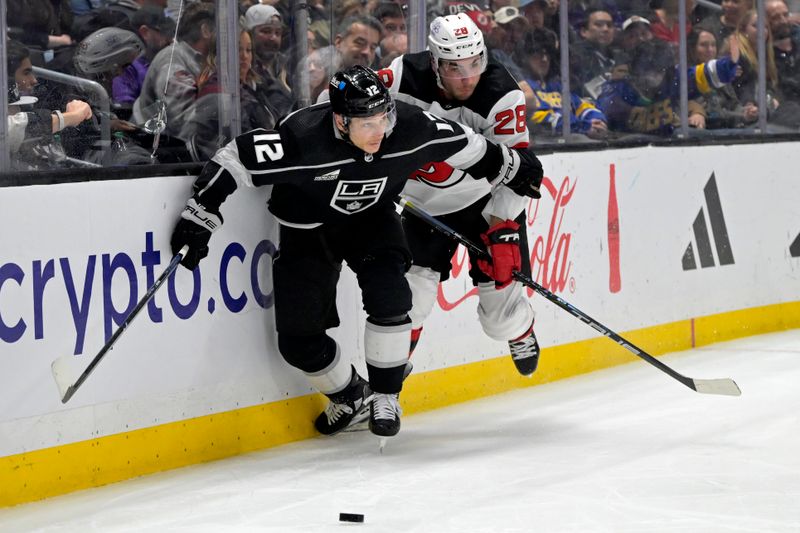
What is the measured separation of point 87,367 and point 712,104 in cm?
372

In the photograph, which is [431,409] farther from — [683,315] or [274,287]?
[683,315]

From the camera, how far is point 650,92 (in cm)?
605

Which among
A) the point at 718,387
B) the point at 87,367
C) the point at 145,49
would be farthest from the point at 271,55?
the point at 718,387

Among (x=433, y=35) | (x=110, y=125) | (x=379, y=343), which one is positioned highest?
(x=433, y=35)

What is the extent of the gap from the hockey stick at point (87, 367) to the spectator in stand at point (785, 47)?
3.95 meters

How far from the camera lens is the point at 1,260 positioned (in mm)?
3514

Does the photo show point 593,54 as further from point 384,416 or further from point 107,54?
point 107,54

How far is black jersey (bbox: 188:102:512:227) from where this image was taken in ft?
12.9

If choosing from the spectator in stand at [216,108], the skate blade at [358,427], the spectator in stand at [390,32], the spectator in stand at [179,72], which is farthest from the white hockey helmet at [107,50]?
the skate blade at [358,427]

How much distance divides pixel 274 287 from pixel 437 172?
27.8 inches

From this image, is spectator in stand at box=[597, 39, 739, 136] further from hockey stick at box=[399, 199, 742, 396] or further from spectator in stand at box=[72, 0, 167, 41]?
spectator in stand at box=[72, 0, 167, 41]

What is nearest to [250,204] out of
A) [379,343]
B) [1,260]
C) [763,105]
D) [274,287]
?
[274,287]

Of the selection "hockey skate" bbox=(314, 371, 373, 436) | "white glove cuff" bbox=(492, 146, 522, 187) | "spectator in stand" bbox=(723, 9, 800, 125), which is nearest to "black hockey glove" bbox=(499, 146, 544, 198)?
"white glove cuff" bbox=(492, 146, 522, 187)

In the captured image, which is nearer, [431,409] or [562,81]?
[431,409]
